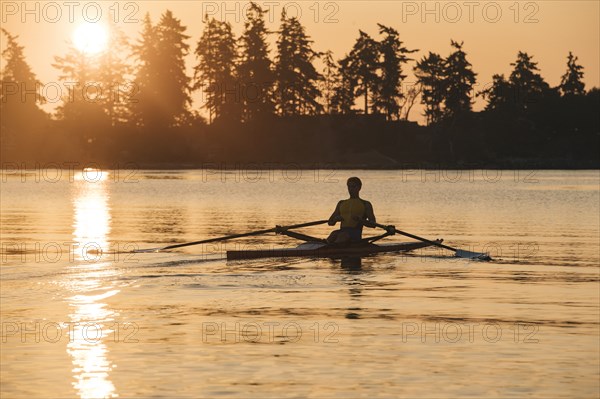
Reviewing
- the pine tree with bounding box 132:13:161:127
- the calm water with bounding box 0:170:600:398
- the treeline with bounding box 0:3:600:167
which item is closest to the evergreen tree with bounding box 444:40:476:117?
the treeline with bounding box 0:3:600:167

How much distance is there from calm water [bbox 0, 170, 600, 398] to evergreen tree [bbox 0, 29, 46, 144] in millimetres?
110574

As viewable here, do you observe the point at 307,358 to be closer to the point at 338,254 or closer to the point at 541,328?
the point at 541,328

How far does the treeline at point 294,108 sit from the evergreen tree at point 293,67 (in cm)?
12

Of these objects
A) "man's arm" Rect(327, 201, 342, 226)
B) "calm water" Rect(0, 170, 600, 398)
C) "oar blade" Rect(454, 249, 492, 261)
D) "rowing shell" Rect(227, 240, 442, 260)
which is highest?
"man's arm" Rect(327, 201, 342, 226)

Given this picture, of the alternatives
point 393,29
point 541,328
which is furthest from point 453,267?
point 393,29

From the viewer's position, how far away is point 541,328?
63.9 feet

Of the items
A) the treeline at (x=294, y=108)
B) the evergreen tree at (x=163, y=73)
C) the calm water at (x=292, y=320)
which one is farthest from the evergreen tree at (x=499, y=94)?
the calm water at (x=292, y=320)

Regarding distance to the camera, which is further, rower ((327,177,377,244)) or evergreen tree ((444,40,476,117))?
evergreen tree ((444,40,476,117))

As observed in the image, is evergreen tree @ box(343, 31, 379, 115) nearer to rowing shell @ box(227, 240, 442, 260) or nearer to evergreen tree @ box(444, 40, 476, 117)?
evergreen tree @ box(444, 40, 476, 117)

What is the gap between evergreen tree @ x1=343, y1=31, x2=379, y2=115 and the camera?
138000 mm

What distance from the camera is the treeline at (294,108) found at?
13888cm

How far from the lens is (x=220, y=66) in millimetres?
141125

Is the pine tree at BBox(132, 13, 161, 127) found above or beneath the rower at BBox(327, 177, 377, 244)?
above

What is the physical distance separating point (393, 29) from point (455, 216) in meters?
85.7
